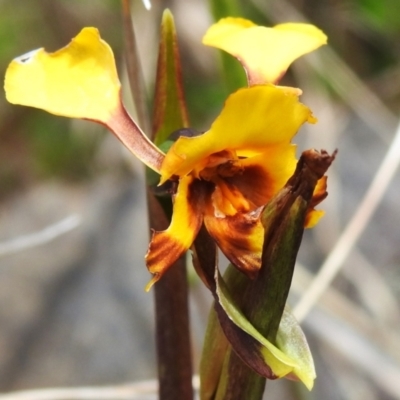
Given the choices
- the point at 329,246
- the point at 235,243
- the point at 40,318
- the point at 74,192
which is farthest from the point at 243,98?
the point at 74,192

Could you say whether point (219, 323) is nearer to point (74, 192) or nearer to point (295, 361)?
point (295, 361)

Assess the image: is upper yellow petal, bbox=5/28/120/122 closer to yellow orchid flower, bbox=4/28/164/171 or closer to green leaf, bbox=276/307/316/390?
yellow orchid flower, bbox=4/28/164/171

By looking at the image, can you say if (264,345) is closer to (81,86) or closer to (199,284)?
(81,86)

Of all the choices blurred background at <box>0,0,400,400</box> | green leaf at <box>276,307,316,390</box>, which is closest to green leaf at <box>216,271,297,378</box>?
green leaf at <box>276,307,316,390</box>

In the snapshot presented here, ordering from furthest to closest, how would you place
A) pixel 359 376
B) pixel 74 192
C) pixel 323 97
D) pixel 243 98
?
pixel 74 192, pixel 323 97, pixel 359 376, pixel 243 98

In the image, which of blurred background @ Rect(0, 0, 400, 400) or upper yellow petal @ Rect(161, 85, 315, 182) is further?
blurred background @ Rect(0, 0, 400, 400)

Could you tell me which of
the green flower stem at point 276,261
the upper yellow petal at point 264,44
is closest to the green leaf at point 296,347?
the green flower stem at point 276,261

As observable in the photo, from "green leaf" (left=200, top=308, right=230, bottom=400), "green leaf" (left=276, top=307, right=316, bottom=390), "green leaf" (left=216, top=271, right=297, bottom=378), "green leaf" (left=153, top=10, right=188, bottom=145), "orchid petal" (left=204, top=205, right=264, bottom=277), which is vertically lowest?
"green leaf" (left=200, top=308, right=230, bottom=400)
